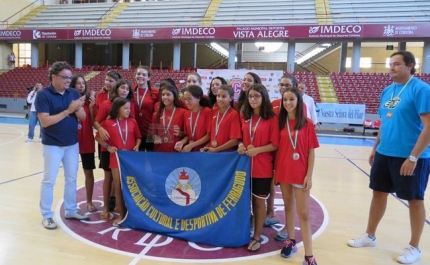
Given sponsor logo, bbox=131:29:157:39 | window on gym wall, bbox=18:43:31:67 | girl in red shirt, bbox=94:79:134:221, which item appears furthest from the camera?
window on gym wall, bbox=18:43:31:67

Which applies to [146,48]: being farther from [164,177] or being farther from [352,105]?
[164,177]

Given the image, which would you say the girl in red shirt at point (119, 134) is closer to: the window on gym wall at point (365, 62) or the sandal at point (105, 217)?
the sandal at point (105, 217)

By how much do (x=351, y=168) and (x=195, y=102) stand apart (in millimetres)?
4432

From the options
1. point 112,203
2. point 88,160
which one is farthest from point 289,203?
point 88,160

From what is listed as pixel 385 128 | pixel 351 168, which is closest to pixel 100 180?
pixel 385 128

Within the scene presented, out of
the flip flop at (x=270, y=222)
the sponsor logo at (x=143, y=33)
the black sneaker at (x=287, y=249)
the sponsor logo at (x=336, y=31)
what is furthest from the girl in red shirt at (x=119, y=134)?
the sponsor logo at (x=143, y=33)

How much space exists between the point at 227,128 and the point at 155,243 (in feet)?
3.96

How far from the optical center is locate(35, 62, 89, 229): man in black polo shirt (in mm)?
3090

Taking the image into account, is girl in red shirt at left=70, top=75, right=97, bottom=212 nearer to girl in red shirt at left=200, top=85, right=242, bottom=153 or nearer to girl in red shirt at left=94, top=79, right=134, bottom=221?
girl in red shirt at left=94, top=79, right=134, bottom=221

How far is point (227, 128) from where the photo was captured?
3076 millimetres

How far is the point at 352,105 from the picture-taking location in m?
12.5

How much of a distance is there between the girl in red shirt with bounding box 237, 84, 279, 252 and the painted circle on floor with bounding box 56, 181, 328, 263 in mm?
→ 174

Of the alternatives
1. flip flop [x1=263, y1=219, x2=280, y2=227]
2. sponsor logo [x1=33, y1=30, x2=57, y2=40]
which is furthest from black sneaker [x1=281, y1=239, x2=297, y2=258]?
sponsor logo [x1=33, y1=30, x2=57, y2=40]

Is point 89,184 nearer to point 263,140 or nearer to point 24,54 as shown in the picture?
point 263,140
